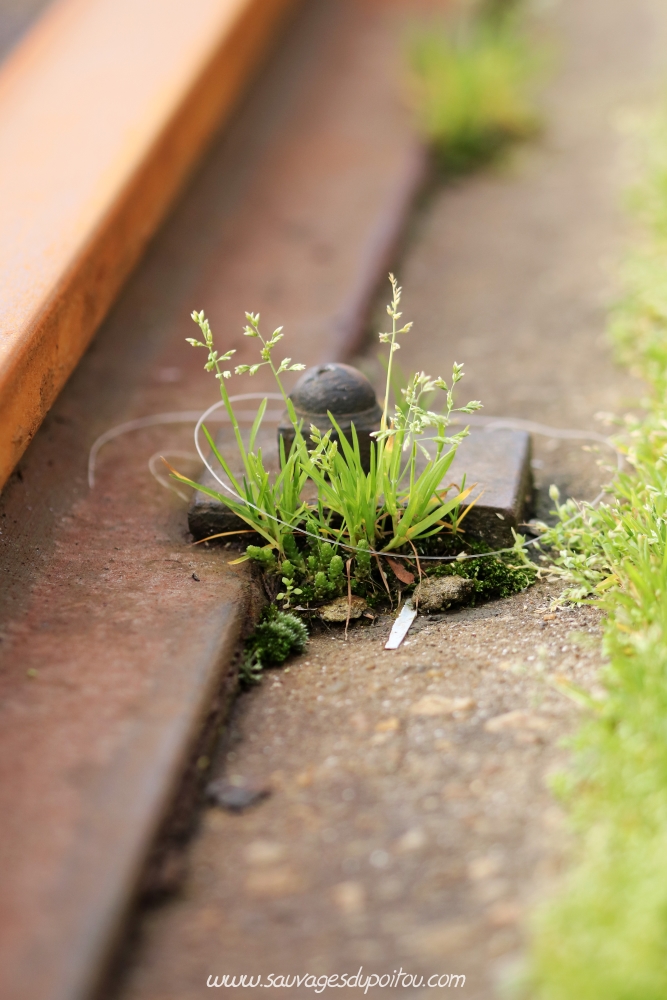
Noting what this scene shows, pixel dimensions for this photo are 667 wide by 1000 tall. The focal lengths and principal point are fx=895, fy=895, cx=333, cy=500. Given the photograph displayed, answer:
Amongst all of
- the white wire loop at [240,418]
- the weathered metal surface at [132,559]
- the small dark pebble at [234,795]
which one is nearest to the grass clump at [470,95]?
the weathered metal surface at [132,559]

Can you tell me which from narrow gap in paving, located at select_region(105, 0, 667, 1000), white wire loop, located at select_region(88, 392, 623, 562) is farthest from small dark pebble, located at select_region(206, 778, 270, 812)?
white wire loop, located at select_region(88, 392, 623, 562)

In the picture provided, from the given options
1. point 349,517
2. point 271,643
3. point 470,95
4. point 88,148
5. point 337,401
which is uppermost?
point 88,148

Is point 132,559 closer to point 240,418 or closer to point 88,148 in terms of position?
point 240,418

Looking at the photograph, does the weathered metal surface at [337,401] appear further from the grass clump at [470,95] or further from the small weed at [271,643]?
the grass clump at [470,95]

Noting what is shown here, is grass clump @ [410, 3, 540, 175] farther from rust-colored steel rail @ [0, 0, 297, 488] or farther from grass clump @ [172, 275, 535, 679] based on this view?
grass clump @ [172, 275, 535, 679]

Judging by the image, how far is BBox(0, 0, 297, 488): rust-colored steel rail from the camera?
2.18 metres

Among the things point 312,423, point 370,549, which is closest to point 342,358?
point 312,423

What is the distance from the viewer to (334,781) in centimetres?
→ 155

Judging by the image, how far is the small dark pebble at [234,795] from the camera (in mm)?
1522

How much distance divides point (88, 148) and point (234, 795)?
225cm

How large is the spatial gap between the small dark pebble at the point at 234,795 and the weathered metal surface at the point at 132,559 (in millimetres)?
85

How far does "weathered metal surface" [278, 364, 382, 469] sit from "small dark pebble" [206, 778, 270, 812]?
839 mm

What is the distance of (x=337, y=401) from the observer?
2070mm

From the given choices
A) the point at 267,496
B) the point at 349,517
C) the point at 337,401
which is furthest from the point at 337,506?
the point at 337,401
